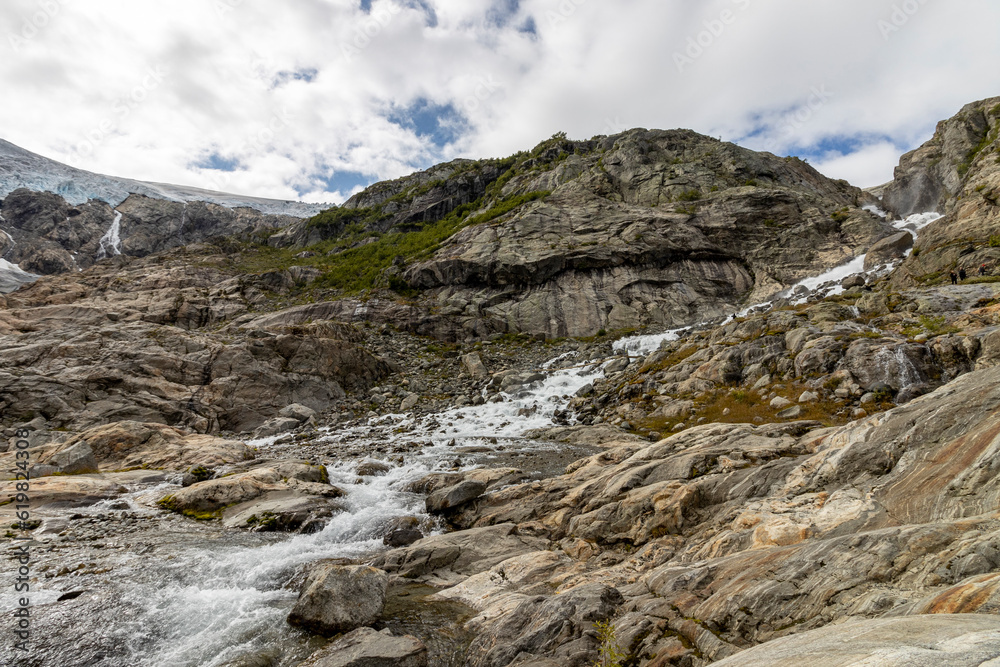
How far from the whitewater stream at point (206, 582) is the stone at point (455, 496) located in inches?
19.1

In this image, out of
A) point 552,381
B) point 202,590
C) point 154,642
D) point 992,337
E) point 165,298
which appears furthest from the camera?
point 165,298

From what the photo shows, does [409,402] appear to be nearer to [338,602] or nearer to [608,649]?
[338,602]

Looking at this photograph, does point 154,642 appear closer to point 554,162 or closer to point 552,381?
point 552,381

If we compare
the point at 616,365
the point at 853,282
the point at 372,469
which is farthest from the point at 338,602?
the point at 853,282

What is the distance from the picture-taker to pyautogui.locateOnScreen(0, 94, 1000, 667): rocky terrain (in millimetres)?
6727

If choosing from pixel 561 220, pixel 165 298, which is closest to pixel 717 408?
pixel 561 220

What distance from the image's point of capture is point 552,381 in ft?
119

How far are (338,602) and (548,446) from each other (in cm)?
1606

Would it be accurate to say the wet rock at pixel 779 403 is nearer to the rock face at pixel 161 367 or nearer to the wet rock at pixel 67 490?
the wet rock at pixel 67 490

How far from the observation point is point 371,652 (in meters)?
7.70

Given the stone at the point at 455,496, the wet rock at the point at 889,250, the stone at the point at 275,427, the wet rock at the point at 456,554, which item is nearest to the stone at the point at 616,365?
the stone at the point at 455,496

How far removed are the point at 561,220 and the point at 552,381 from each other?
3311 cm

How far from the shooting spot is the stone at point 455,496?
1518 cm

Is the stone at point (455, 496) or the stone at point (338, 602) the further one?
the stone at point (455, 496)
